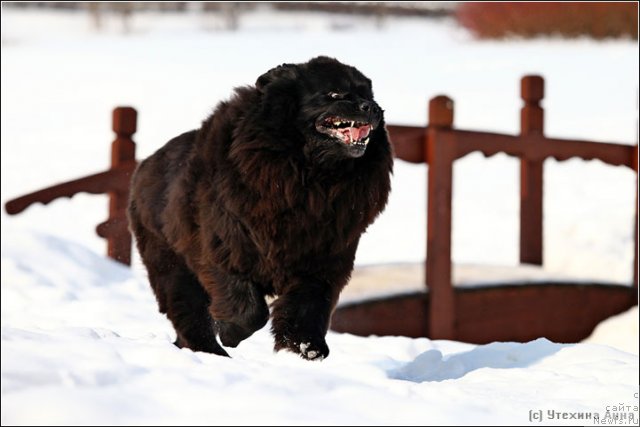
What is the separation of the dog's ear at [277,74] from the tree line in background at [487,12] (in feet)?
39.2

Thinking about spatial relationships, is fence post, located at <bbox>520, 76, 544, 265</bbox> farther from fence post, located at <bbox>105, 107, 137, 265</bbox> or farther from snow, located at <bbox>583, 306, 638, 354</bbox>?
fence post, located at <bbox>105, 107, 137, 265</bbox>

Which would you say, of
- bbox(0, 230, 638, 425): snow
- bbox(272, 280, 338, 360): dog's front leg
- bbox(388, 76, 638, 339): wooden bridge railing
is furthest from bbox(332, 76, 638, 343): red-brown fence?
bbox(0, 230, 638, 425): snow

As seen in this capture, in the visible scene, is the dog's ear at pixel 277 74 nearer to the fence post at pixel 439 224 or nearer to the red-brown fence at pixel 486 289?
the red-brown fence at pixel 486 289

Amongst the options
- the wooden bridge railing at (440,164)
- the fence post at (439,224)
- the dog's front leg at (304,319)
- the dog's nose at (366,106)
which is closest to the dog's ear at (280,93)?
the dog's nose at (366,106)

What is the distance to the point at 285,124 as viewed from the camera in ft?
11.0

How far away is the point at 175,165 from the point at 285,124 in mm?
670

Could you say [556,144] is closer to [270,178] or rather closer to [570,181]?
[570,181]

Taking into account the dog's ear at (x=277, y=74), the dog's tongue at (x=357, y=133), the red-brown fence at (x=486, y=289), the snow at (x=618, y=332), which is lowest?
the snow at (x=618, y=332)

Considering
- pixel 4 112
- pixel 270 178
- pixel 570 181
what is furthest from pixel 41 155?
pixel 270 178

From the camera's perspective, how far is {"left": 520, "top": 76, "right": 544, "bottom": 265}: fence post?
22.7 ft

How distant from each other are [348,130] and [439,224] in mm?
3078

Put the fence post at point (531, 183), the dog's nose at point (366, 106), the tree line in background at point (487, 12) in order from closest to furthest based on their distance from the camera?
the dog's nose at point (366, 106) → the fence post at point (531, 183) → the tree line in background at point (487, 12)

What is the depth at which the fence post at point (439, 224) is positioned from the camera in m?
6.07

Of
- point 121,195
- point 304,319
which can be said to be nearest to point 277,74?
point 304,319
